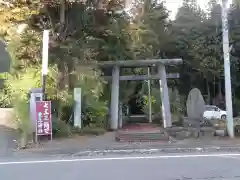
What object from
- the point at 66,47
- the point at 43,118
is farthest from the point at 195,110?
the point at 43,118

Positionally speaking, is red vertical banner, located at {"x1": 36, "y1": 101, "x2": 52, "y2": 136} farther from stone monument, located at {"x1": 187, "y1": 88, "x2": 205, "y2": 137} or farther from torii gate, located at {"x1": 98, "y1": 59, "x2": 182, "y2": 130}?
stone monument, located at {"x1": 187, "y1": 88, "x2": 205, "y2": 137}

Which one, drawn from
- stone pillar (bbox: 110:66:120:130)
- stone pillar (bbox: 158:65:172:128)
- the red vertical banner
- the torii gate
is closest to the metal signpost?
the red vertical banner

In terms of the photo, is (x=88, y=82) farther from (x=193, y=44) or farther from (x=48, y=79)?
(x=193, y=44)

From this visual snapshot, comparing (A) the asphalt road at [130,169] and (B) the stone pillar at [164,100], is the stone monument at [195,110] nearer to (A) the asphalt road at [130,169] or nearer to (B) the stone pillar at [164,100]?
(B) the stone pillar at [164,100]

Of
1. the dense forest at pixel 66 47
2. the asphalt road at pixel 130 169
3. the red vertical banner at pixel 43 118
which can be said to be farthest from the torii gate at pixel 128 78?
the asphalt road at pixel 130 169

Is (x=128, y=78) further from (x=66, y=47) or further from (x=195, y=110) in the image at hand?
(x=66, y=47)

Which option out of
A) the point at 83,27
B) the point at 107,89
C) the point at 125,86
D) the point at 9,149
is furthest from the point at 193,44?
the point at 9,149

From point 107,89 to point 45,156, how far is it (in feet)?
32.9

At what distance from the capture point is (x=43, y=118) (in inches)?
627

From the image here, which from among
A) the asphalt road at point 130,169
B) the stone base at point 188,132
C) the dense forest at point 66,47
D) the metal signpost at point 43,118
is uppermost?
the dense forest at point 66,47

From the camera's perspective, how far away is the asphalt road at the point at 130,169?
861cm

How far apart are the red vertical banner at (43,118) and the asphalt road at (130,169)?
162 inches

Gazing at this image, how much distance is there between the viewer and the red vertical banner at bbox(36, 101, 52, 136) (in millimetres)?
15891

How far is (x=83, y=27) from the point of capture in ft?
66.2
